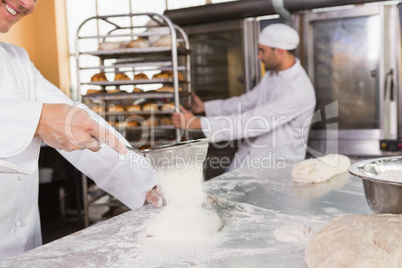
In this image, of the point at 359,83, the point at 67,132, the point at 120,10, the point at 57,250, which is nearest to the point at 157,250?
the point at 57,250

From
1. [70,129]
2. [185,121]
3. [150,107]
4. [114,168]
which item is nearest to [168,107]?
[150,107]

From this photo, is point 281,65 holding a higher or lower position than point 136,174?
higher

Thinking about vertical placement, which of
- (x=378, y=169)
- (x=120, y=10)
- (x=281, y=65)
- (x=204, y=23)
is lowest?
(x=378, y=169)

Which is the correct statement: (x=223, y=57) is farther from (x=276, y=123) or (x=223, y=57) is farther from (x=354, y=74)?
(x=354, y=74)

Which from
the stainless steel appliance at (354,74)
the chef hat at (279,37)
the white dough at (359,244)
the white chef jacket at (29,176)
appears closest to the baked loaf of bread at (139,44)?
the chef hat at (279,37)

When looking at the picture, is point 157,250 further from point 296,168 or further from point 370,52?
point 370,52

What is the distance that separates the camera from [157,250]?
3.08 ft

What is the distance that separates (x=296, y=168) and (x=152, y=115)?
1.71m

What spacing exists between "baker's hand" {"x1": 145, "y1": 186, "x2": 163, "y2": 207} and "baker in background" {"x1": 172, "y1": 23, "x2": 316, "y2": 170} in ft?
4.52

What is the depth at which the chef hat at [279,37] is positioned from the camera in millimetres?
2812

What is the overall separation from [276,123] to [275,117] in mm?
43


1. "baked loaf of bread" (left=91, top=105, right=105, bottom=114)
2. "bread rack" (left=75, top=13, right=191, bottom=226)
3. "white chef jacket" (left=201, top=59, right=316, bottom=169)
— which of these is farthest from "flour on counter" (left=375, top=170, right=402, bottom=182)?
"baked loaf of bread" (left=91, top=105, right=105, bottom=114)

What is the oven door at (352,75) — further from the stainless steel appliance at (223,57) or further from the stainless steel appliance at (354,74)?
the stainless steel appliance at (223,57)

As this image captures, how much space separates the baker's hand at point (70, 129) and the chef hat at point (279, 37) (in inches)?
81.3
